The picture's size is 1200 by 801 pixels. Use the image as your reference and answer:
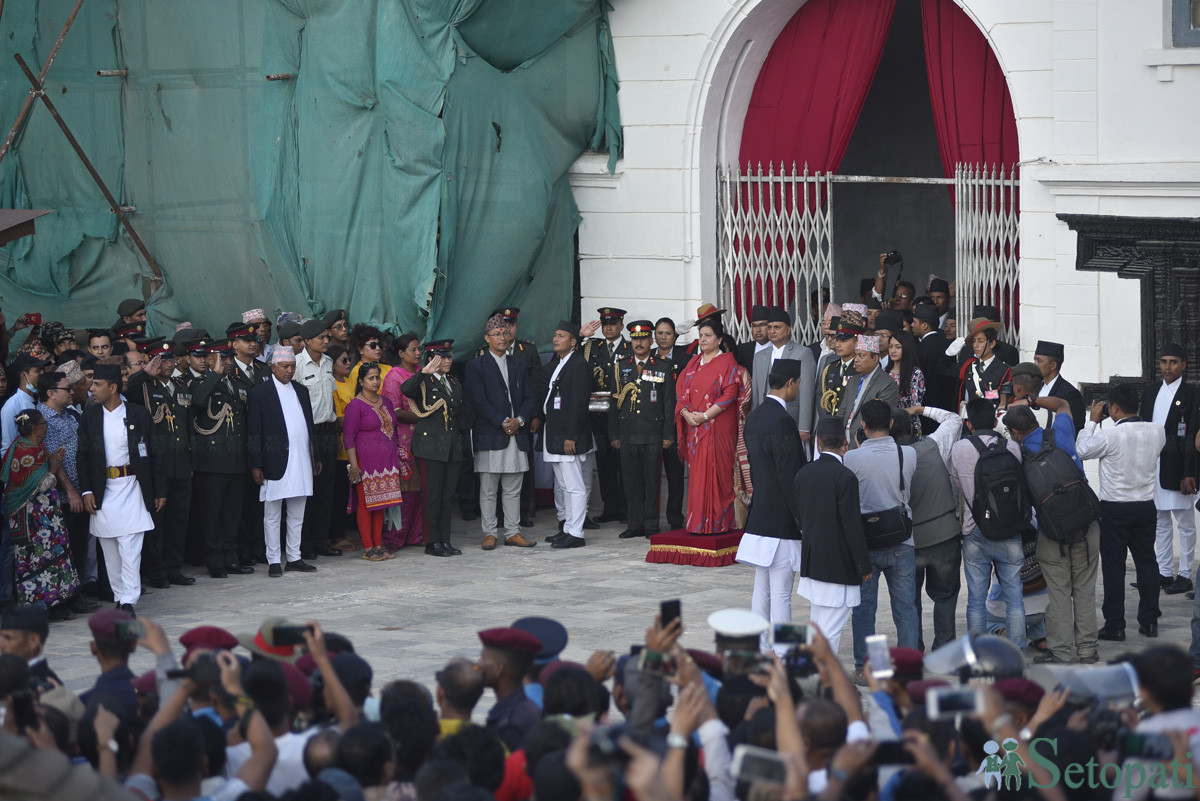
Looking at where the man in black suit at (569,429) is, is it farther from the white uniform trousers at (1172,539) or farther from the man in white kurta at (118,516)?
the white uniform trousers at (1172,539)

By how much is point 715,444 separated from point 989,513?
302cm

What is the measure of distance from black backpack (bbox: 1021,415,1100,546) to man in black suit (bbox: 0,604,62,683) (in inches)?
188

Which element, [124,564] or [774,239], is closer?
[124,564]

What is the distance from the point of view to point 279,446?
10.1 metres

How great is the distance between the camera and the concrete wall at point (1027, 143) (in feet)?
34.0

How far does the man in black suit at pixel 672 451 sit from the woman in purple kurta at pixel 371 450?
2.05 m

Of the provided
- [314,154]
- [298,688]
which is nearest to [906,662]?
[298,688]

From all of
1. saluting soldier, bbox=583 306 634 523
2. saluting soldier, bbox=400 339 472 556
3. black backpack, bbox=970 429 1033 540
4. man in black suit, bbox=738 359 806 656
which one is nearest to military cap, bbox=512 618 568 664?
man in black suit, bbox=738 359 806 656

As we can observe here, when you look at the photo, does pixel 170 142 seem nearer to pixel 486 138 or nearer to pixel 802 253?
pixel 486 138

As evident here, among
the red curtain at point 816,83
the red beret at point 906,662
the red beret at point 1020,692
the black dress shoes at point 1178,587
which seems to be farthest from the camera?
the red curtain at point 816,83

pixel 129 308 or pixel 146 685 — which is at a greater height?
pixel 129 308

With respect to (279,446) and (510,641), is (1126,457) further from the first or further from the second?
(279,446)

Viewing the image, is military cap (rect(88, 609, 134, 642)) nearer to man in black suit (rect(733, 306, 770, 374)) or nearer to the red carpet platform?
the red carpet platform

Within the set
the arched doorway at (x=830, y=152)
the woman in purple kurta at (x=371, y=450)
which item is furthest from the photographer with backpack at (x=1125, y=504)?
the woman in purple kurta at (x=371, y=450)
